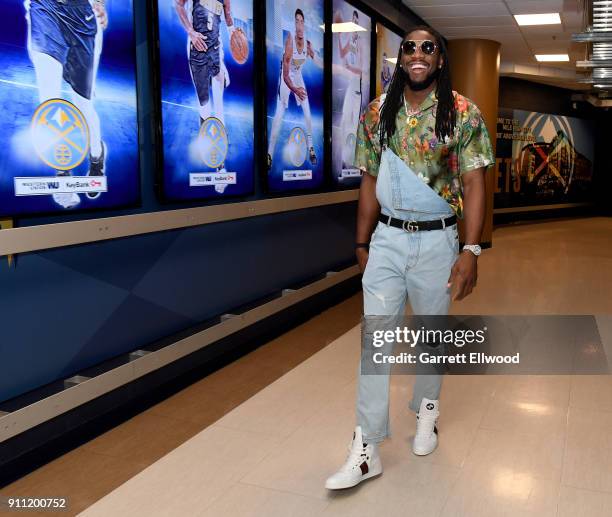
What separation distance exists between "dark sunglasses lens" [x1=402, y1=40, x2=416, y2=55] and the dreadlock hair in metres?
0.02

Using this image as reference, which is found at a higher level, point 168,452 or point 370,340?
point 370,340

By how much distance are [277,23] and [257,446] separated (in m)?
2.75

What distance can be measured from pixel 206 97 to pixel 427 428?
2.02 m

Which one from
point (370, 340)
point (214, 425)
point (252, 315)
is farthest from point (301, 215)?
point (370, 340)

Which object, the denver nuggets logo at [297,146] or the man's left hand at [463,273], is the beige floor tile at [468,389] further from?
the denver nuggets logo at [297,146]

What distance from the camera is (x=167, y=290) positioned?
3.34 m

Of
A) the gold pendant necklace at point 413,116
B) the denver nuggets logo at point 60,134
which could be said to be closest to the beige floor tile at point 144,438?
the denver nuggets logo at point 60,134

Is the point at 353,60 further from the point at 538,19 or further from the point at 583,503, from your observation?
the point at 583,503

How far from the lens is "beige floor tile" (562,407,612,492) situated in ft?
7.73

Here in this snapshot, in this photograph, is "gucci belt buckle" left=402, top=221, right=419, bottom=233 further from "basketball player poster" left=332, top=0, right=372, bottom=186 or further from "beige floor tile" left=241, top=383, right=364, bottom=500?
"basketball player poster" left=332, top=0, right=372, bottom=186

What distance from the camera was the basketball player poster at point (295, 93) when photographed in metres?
4.18

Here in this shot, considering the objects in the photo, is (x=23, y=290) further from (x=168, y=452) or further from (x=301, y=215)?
(x=301, y=215)

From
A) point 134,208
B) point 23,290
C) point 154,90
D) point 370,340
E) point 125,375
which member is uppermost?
point 154,90

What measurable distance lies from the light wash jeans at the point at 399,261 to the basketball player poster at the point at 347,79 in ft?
9.33
